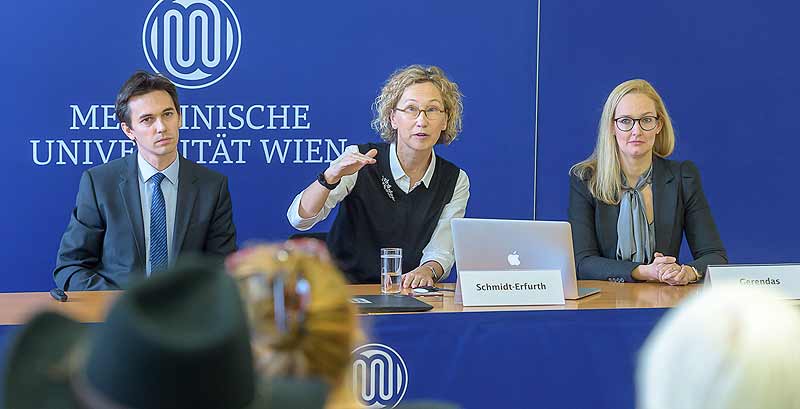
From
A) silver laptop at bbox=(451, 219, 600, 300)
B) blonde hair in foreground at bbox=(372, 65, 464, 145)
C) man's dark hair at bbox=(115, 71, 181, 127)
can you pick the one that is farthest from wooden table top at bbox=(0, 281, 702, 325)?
blonde hair in foreground at bbox=(372, 65, 464, 145)

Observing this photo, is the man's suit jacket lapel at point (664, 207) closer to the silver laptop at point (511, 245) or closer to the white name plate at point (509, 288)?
the silver laptop at point (511, 245)

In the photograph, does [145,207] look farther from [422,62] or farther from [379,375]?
[422,62]

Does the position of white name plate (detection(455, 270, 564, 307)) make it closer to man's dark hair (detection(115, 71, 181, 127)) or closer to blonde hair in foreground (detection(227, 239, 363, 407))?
man's dark hair (detection(115, 71, 181, 127))

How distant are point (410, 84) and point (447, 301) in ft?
3.95

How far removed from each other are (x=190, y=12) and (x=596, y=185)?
6.13ft

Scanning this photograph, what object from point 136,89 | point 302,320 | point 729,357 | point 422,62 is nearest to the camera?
point 729,357

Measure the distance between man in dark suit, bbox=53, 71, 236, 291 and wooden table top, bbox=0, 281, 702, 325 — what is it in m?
0.29

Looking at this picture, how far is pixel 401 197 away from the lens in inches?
154

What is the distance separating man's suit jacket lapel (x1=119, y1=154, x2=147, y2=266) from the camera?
3.44m

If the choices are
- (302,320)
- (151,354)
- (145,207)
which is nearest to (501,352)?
(145,207)

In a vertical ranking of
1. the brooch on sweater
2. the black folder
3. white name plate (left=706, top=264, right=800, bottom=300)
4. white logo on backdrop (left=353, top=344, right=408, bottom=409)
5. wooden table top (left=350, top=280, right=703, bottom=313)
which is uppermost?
the brooch on sweater

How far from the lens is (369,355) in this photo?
273 cm

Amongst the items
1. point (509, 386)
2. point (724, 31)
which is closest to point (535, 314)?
point (509, 386)

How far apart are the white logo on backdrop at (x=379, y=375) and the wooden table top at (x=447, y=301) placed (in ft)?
0.60
